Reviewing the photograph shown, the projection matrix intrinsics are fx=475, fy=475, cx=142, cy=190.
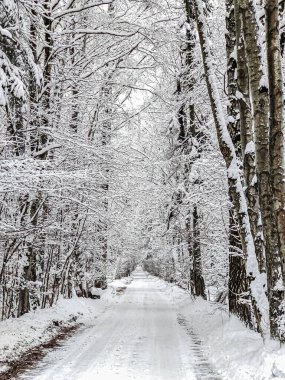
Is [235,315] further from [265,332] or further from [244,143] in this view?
[244,143]

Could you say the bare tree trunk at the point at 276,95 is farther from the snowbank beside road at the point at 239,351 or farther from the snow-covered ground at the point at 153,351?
the snow-covered ground at the point at 153,351

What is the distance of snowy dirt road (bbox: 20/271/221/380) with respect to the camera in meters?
7.84

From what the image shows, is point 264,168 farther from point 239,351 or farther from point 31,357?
point 31,357

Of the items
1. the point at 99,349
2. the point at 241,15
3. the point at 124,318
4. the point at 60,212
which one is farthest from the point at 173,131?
the point at 241,15

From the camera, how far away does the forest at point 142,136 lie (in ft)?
23.5

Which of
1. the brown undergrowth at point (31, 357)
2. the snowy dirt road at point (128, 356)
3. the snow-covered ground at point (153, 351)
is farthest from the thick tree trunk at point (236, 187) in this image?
the brown undergrowth at point (31, 357)

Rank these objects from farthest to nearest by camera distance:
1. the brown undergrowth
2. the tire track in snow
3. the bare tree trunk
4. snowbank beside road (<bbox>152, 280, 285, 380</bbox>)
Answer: the brown undergrowth
the tire track in snow
snowbank beside road (<bbox>152, 280, 285, 380</bbox>)
the bare tree trunk

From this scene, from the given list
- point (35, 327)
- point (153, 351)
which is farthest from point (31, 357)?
point (35, 327)

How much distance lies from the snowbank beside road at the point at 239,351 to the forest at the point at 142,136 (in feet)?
1.30

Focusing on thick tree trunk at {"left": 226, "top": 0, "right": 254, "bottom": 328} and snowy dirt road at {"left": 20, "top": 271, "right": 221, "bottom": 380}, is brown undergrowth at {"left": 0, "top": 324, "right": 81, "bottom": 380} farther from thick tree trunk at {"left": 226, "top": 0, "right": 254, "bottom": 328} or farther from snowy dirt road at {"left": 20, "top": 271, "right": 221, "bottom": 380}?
thick tree trunk at {"left": 226, "top": 0, "right": 254, "bottom": 328}

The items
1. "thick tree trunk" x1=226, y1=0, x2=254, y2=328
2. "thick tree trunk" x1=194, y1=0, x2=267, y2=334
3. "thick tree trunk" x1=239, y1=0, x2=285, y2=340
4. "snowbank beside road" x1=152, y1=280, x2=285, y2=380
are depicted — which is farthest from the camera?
"thick tree trunk" x1=226, y1=0, x2=254, y2=328

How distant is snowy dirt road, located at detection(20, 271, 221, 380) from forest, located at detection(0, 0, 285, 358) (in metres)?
1.58

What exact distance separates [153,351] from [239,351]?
7.57 ft

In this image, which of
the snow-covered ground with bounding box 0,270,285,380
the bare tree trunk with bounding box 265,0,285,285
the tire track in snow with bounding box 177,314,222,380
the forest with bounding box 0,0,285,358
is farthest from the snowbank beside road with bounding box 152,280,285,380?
the bare tree trunk with bounding box 265,0,285,285
